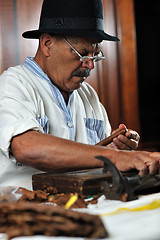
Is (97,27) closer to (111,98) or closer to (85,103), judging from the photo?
(85,103)

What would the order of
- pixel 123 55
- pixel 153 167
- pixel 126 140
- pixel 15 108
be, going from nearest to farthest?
pixel 153 167, pixel 15 108, pixel 126 140, pixel 123 55

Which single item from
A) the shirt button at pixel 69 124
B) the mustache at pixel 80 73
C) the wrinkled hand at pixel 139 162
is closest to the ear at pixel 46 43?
the mustache at pixel 80 73

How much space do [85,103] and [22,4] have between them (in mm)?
1340

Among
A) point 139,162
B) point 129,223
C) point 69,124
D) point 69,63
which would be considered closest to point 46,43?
point 69,63

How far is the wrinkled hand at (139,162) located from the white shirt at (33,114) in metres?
0.38

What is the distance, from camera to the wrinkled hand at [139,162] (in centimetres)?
135

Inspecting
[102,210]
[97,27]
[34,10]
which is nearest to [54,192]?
[102,210]

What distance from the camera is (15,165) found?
1840 mm

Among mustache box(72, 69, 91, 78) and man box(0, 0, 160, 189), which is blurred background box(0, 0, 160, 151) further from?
mustache box(72, 69, 91, 78)

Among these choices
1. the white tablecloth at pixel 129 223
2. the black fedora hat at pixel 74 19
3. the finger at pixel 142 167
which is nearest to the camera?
the white tablecloth at pixel 129 223

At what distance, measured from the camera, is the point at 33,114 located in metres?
1.76

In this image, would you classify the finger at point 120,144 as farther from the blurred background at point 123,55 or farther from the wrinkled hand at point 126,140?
the blurred background at point 123,55

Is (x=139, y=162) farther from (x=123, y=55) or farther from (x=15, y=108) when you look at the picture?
(x=123, y=55)

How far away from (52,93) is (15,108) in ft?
1.42
